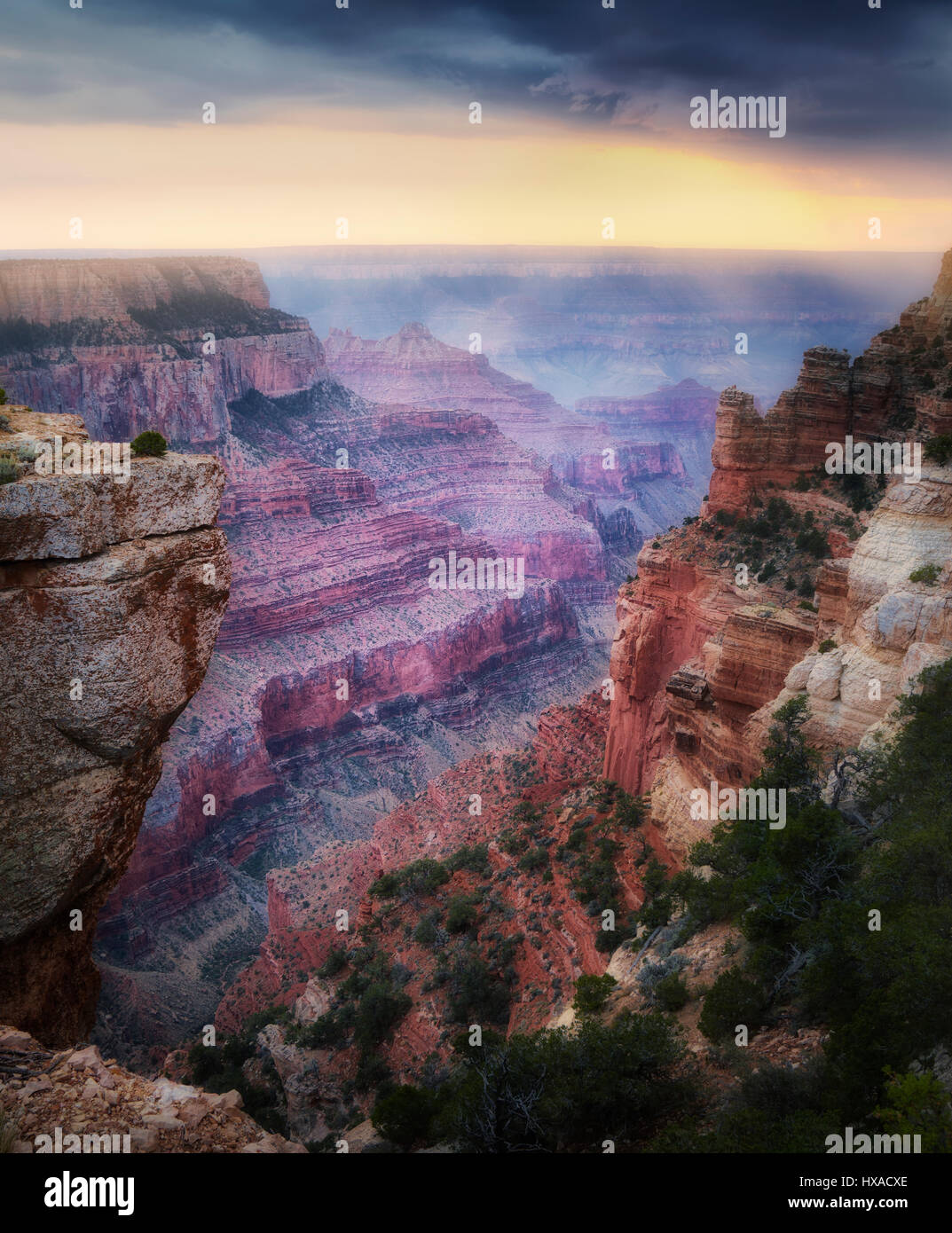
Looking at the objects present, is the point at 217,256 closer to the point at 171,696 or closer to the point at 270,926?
the point at 270,926

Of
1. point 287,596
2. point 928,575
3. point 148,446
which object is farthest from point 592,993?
point 287,596

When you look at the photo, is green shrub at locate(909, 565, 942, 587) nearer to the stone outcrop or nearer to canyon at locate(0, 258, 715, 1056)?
the stone outcrop

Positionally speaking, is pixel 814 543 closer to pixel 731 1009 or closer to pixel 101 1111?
pixel 731 1009

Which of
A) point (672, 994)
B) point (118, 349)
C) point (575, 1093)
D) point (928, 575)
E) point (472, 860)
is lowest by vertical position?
point (472, 860)

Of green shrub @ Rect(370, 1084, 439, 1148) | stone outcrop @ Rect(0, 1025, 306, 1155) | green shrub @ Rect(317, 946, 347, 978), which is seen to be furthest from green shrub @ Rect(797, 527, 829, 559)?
stone outcrop @ Rect(0, 1025, 306, 1155)
